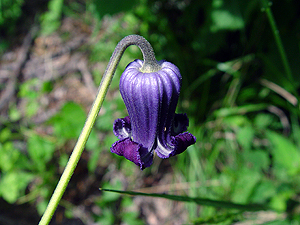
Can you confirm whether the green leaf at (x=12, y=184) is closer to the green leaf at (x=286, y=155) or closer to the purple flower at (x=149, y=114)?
the purple flower at (x=149, y=114)

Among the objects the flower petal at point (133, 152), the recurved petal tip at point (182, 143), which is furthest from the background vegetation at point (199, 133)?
the flower petal at point (133, 152)

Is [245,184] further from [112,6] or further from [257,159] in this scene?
[112,6]

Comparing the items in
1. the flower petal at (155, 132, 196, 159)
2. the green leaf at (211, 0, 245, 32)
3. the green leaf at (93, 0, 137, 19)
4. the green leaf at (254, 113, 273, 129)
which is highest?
the green leaf at (93, 0, 137, 19)

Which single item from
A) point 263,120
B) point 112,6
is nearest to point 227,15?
point 112,6

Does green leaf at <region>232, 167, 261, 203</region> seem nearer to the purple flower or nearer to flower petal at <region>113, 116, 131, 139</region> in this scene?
the purple flower

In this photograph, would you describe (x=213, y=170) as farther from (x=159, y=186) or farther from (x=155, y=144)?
(x=155, y=144)

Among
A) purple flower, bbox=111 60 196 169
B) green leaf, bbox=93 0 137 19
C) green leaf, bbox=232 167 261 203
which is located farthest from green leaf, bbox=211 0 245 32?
green leaf, bbox=232 167 261 203

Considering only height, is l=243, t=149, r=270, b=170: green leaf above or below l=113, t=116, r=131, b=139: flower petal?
below
